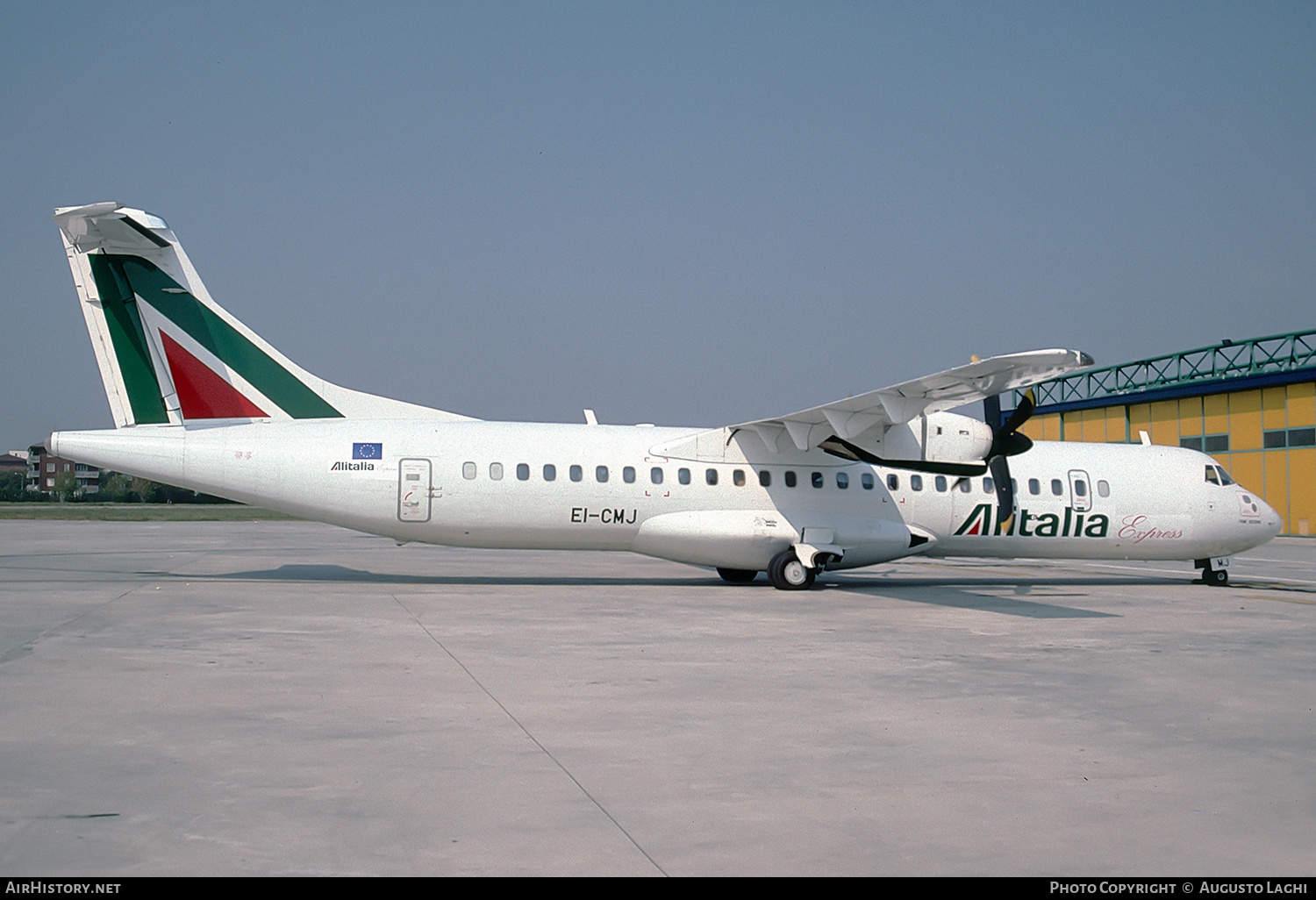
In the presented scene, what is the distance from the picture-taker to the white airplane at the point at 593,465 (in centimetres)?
1574

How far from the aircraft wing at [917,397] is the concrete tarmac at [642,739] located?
3.46 m

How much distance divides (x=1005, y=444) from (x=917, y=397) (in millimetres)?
2788

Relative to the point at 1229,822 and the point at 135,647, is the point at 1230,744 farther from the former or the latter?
the point at 135,647

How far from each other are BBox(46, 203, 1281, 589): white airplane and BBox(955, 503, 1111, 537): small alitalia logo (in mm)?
36

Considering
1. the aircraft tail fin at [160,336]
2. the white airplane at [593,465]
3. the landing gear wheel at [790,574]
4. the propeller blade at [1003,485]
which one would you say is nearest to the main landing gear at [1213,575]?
the white airplane at [593,465]

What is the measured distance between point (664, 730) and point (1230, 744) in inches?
145

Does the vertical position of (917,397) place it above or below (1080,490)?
above

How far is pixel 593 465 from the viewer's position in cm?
1711

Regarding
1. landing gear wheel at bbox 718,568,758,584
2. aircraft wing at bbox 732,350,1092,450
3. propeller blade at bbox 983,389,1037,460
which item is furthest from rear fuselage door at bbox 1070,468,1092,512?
landing gear wheel at bbox 718,568,758,584

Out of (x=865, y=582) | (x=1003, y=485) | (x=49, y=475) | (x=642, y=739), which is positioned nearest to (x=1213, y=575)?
(x=1003, y=485)

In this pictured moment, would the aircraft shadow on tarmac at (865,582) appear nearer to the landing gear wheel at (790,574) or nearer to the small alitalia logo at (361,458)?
the landing gear wheel at (790,574)

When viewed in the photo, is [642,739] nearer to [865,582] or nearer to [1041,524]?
[865,582]
